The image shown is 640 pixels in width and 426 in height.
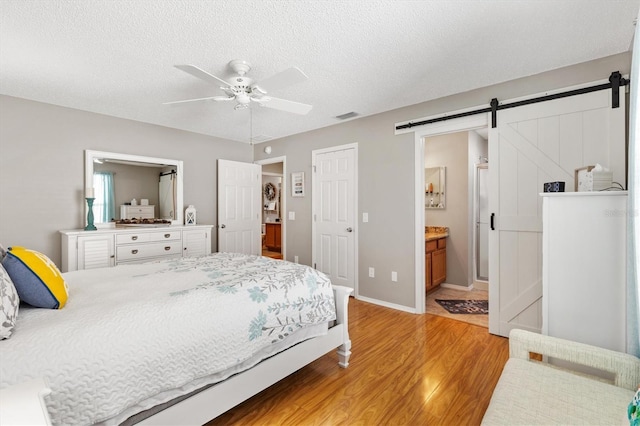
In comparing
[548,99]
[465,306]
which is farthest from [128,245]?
[548,99]

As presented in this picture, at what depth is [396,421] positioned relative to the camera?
1738 millimetres

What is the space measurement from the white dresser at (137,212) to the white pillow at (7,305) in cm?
289

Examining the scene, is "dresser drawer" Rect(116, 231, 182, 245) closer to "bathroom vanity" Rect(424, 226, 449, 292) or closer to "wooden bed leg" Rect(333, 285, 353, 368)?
"wooden bed leg" Rect(333, 285, 353, 368)

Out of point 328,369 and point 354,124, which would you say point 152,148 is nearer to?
point 354,124

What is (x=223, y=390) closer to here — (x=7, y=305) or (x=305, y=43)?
(x=7, y=305)

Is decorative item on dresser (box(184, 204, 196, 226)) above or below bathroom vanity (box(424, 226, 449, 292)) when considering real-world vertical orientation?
above

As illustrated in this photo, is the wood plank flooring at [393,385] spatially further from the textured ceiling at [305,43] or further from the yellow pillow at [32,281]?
the textured ceiling at [305,43]

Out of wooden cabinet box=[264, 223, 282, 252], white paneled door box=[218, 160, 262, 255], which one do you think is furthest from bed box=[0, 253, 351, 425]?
wooden cabinet box=[264, 223, 282, 252]

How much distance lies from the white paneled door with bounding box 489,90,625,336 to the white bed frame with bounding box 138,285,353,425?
168 cm

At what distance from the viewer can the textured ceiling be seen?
5.97ft

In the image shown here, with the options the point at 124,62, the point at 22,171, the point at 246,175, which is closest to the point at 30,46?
the point at 124,62

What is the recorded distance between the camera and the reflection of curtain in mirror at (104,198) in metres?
3.73

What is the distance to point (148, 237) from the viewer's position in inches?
149

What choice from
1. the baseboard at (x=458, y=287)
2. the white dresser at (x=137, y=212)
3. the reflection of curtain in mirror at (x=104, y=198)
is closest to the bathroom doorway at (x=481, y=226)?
the baseboard at (x=458, y=287)
